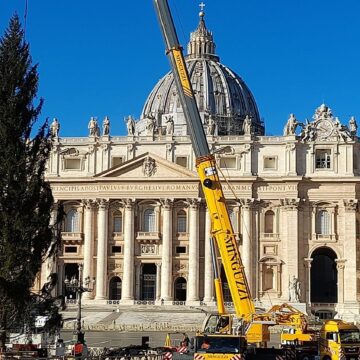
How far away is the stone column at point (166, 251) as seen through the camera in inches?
3263

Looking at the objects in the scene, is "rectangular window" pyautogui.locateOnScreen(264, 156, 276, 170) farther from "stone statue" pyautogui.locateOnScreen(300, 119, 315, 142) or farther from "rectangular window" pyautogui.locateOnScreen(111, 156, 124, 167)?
"rectangular window" pyautogui.locateOnScreen(111, 156, 124, 167)

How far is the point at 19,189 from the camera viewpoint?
89.8ft

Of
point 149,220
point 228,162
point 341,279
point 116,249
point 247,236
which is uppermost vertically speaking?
point 228,162

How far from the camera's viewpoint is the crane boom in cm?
3378

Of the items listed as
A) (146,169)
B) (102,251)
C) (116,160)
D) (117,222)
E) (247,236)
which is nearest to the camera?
(247,236)

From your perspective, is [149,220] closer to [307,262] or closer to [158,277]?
[158,277]

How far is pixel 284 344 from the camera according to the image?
41562 mm

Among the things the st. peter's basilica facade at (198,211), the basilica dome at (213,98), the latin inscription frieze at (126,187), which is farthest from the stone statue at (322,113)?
the basilica dome at (213,98)

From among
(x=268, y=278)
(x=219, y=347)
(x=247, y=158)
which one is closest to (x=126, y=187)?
(x=247, y=158)

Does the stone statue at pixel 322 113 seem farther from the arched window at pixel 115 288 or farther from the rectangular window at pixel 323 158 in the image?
the arched window at pixel 115 288

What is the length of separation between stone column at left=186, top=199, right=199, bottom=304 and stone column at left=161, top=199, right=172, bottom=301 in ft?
6.52

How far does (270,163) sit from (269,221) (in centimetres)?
571

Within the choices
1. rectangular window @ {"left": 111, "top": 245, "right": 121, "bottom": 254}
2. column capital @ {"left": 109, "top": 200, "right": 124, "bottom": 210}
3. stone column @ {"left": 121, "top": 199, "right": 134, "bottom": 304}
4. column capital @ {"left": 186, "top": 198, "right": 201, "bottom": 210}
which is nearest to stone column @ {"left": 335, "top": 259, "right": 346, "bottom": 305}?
column capital @ {"left": 186, "top": 198, "right": 201, "bottom": 210}

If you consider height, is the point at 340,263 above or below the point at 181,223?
below
